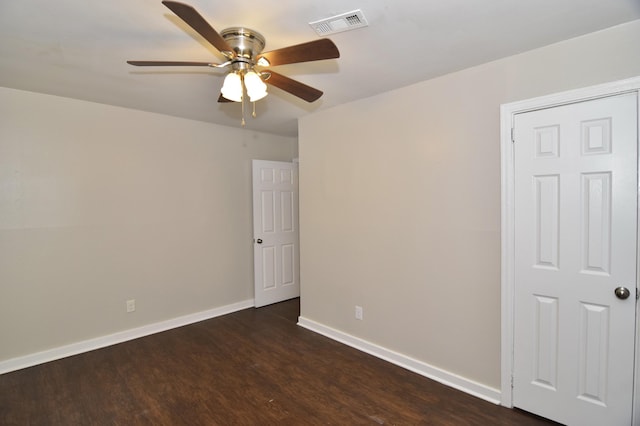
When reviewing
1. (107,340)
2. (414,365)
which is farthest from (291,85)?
(107,340)

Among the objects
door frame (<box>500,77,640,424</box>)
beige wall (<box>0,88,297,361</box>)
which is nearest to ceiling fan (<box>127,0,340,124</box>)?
door frame (<box>500,77,640,424</box>)

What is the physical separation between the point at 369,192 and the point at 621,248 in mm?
1828

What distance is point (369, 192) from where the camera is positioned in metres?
3.11

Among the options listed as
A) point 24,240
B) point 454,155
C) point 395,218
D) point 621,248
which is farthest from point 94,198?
point 621,248

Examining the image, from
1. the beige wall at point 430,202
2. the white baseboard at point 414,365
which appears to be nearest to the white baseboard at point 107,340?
the white baseboard at point 414,365

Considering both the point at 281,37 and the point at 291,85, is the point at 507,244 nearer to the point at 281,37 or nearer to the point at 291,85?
the point at 291,85

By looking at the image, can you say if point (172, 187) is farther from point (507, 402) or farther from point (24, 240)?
point (507, 402)

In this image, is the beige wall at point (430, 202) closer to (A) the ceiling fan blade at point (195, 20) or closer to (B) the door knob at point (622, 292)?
(B) the door knob at point (622, 292)

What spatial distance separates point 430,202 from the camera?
8.71 feet

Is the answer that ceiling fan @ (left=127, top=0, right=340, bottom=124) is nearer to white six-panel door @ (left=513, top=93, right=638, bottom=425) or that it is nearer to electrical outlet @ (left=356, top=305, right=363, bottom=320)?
white six-panel door @ (left=513, top=93, right=638, bottom=425)

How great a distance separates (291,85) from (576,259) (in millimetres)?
2104

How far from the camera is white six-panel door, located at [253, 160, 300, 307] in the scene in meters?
4.40

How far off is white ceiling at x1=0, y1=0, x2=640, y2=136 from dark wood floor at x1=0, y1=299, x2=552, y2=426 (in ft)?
8.07

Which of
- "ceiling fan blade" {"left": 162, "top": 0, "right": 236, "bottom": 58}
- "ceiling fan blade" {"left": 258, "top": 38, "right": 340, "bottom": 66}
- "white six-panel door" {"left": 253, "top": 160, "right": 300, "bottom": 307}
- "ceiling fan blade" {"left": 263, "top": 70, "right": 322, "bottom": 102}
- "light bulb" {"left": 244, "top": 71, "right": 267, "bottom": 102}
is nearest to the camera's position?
"ceiling fan blade" {"left": 162, "top": 0, "right": 236, "bottom": 58}
